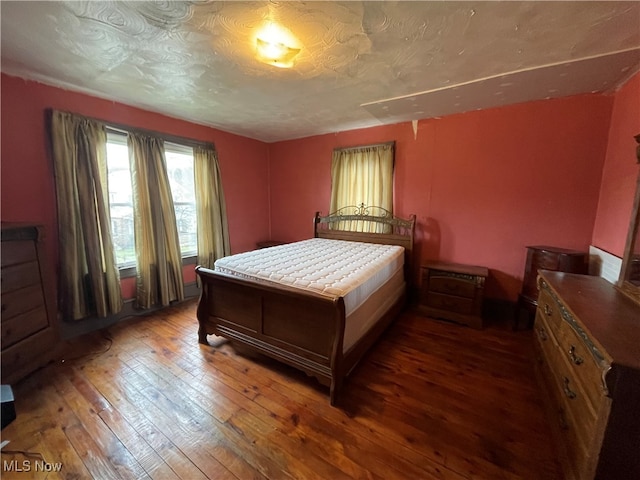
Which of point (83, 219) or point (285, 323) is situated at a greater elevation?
point (83, 219)

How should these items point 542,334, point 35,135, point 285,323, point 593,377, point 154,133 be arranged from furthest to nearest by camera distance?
point 154,133 → point 35,135 → point 285,323 → point 542,334 → point 593,377

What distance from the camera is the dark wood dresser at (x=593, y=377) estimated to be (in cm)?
94

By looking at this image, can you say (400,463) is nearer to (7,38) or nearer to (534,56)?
(534,56)

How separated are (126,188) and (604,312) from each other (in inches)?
168

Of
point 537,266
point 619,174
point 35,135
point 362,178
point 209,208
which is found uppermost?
point 35,135

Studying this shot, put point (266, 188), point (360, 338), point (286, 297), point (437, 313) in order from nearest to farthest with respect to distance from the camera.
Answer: point (286, 297) → point (360, 338) → point (437, 313) → point (266, 188)

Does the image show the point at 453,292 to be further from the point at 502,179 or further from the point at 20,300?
the point at 20,300

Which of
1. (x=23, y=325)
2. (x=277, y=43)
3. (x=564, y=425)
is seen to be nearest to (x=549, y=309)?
(x=564, y=425)

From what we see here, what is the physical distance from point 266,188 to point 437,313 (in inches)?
140

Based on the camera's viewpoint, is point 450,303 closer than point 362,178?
Yes

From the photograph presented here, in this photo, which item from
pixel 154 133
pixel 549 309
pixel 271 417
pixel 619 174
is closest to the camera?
pixel 271 417

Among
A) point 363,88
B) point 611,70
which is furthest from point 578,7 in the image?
point 363,88

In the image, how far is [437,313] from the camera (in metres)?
3.03

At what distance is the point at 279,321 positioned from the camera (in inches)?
80.7
